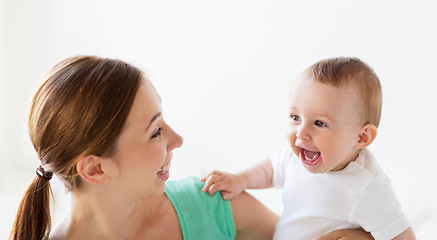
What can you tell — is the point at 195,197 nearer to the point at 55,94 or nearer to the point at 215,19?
the point at 55,94

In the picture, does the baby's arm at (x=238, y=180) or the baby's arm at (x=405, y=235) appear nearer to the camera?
the baby's arm at (x=405, y=235)

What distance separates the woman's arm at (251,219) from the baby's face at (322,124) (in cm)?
29

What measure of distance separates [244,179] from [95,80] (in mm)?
619

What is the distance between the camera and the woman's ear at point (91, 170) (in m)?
1.32

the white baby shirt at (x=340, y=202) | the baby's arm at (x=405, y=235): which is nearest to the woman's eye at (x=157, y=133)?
the white baby shirt at (x=340, y=202)

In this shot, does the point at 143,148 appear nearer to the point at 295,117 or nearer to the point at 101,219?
the point at 101,219

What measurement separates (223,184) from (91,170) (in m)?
0.45

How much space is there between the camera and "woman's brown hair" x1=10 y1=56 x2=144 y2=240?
128 centimetres

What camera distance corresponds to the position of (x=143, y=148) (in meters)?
1.35

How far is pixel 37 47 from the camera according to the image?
2.73 metres

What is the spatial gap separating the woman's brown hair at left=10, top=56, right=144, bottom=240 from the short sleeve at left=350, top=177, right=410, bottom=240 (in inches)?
26.1

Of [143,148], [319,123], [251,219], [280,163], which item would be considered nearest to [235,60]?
[280,163]

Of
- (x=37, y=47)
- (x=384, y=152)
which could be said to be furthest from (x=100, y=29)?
(x=384, y=152)

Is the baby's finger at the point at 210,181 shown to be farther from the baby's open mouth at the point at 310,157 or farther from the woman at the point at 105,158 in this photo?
the baby's open mouth at the point at 310,157
